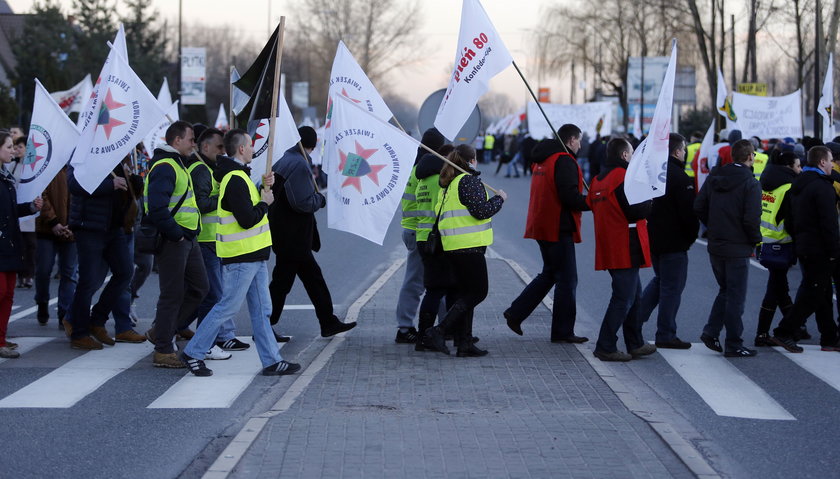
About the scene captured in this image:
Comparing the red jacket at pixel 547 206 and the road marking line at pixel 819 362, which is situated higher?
the red jacket at pixel 547 206

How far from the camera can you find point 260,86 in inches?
343

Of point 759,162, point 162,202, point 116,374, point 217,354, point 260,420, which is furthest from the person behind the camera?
point 759,162

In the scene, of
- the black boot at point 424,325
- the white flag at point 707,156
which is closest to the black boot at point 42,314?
the black boot at point 424,325

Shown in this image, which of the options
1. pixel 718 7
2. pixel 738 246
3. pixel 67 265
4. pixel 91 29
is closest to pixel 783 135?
pixel 738 246

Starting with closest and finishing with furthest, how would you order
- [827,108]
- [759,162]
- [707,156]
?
[759,162]
[707,156]
[827,108]

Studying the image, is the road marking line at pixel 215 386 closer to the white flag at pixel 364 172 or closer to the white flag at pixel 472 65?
the white flag at pixel 364 172

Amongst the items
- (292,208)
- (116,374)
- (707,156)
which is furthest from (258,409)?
(707,156)

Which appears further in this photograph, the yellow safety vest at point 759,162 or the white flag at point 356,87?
the yellow safety vest at point 759,162

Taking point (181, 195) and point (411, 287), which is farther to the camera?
point (411, 287)

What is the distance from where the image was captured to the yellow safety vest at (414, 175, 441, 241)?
9.41m

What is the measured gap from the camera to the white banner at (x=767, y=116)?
860 inches

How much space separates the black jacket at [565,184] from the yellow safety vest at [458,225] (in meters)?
0.87

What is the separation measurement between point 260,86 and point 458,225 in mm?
1852

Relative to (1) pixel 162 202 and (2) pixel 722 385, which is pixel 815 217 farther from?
(1) pixel 162 202
